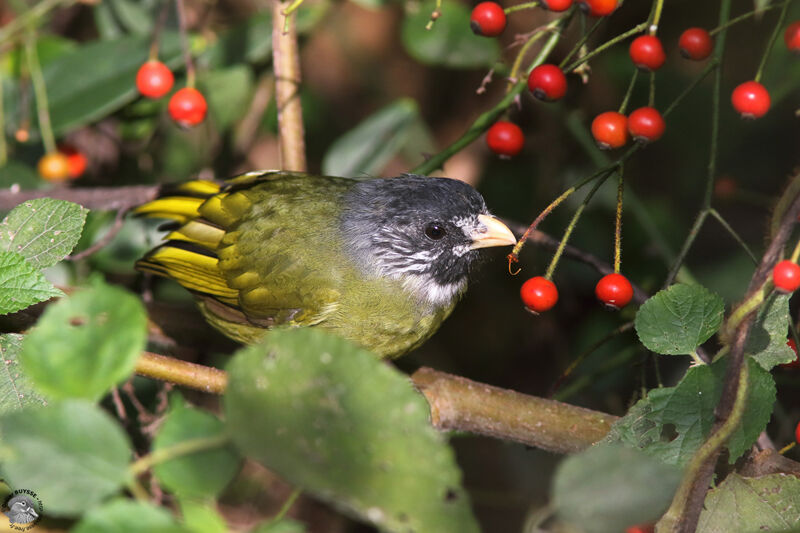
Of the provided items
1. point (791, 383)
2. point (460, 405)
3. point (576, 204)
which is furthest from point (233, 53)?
point (791, 383)

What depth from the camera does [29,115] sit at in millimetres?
3621

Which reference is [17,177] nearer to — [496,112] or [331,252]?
[331,252]

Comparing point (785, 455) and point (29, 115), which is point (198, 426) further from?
point (29, 115)

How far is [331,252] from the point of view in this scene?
2963mm

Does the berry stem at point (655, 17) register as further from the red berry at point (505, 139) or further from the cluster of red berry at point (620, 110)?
the red berry at point (505, 139)

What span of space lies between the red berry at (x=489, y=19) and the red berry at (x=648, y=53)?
0.43 m

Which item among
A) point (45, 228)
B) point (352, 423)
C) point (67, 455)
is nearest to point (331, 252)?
point (45, 228)

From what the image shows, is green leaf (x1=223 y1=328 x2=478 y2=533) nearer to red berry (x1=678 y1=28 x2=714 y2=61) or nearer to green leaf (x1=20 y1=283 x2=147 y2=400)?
green leaf (x1=20 y1=283 x2=147 y2=400)

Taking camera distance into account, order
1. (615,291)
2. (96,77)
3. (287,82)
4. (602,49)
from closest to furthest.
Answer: (602,49) < (615,291) < (287,82) < (96,77)

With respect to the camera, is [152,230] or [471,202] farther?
[152,230]

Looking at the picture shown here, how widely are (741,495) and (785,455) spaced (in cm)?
45

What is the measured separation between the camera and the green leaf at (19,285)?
66.6 inches

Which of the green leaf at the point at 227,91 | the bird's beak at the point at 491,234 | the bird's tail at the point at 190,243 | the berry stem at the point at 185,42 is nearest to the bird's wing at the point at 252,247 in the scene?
the bird's tail at the point at 190,243

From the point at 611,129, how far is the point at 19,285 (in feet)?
5.16
